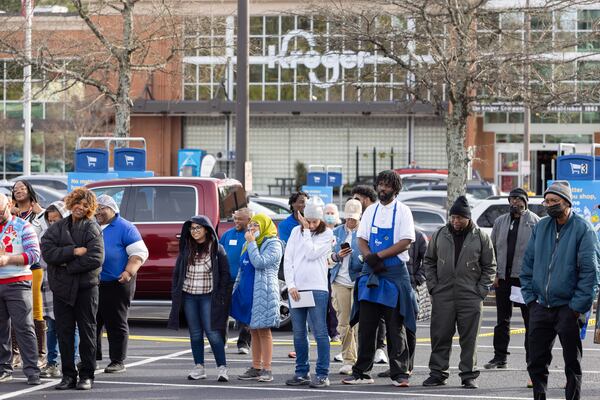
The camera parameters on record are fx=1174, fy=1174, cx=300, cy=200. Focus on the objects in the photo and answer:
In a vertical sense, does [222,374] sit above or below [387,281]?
below

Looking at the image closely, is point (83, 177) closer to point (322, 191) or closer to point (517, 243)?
point (322, 191)

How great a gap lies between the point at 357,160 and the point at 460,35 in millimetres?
34284

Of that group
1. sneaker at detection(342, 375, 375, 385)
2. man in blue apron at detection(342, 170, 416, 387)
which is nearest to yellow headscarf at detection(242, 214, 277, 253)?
man in blue apron at detection(342, 170, 416, 387)

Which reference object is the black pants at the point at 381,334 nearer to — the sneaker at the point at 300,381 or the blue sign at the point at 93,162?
the sneaker at the point at 300,381

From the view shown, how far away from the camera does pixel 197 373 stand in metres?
11.4

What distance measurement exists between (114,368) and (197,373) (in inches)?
38.8

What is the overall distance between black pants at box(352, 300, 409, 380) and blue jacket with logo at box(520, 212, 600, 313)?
1844 mm

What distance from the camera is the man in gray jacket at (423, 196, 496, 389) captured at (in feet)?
36.1

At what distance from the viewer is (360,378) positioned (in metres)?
11.2

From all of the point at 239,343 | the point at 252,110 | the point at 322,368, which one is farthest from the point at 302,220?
the point at 252,110

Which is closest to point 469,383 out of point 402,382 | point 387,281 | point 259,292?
point 402,382

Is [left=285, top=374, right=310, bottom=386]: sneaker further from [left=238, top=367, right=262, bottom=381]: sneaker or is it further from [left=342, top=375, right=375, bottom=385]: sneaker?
[left=238, top=367, right=262, bottom=381]: sneaker

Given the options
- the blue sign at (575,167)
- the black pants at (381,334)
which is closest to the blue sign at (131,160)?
the blue sign at (575,167)

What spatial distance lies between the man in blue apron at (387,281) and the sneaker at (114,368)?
8.13 feet
